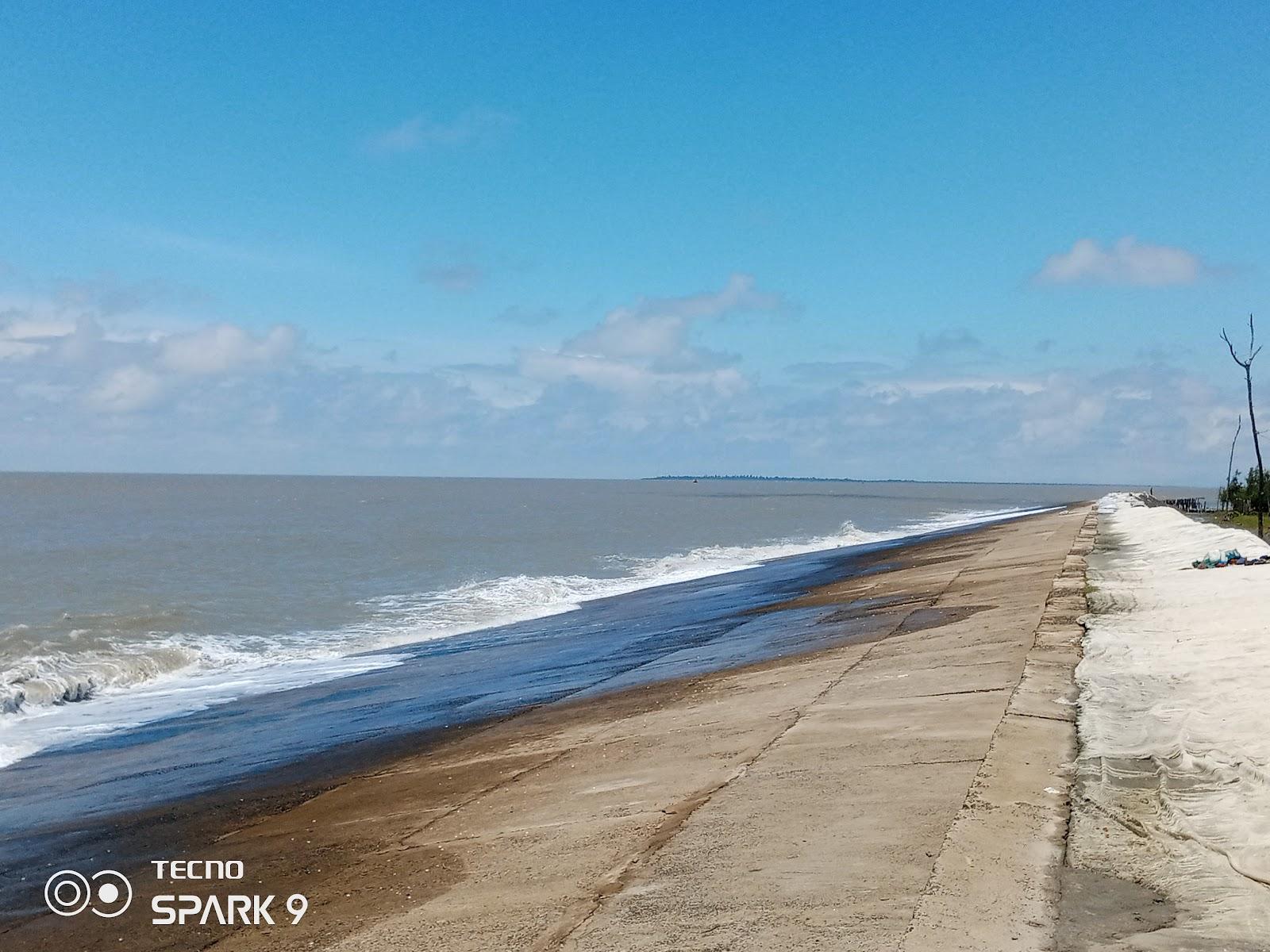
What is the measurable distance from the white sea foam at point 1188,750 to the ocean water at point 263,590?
12.5 m

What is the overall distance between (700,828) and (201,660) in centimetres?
1733

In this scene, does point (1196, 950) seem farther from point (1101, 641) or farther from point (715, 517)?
point (715, 517)

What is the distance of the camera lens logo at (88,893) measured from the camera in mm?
7465

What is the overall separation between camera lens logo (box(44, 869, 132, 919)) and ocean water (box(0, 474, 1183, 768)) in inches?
231

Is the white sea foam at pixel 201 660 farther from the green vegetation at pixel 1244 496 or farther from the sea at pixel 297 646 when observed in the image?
the green vegetation at pixel 1244 496

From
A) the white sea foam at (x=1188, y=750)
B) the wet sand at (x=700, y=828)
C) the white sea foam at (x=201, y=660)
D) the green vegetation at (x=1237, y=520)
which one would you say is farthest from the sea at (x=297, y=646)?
the green vegetation at (x=1237, y=520)

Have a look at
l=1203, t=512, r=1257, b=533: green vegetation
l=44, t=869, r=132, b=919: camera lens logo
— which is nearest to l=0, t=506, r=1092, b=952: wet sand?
l=44, t=869, r=132, b=919: camera lens logo

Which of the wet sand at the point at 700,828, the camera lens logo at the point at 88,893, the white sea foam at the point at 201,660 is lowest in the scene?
the white sea foam at the point at 201,660

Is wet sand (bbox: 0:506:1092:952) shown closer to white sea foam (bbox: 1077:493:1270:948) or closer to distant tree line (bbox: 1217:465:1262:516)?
white sea foam (bbox: 1077:493:1270:948)

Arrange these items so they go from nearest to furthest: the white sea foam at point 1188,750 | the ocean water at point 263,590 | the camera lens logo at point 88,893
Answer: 1. the white sea foam at point 1188,750
2. the camera lens logo at point 88,893
3. the ocean water at point 263,590

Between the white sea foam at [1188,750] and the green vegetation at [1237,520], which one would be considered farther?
the green vegetation at [1237,520]

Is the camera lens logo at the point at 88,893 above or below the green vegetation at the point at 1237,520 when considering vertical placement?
below

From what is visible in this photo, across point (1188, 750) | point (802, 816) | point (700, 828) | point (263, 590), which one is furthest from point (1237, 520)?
point (700, 828)

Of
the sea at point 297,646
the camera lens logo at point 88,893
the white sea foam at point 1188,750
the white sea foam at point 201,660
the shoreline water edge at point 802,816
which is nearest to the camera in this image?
the shoreline water edge at point 802,816
